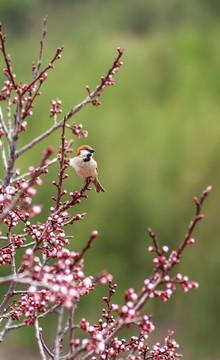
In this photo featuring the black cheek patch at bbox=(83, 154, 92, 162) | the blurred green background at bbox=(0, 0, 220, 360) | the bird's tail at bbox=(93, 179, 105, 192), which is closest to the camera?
the black cheek patch at bbox=(83, 154, 92, 162)

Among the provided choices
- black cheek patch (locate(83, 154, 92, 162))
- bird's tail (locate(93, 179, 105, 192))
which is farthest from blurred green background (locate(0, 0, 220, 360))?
black cheek patch (locate(83, 154, 92, 162))

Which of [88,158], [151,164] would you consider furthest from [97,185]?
[151,164]

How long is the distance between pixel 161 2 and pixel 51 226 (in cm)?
3033

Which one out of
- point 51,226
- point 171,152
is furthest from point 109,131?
point 51,226

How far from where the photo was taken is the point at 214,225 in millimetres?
14000

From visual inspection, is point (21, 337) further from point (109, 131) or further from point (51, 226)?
point (51, 226)

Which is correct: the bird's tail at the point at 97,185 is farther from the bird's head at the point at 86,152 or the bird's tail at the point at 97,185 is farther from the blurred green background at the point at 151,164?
the blurred green background at the point at 151,164

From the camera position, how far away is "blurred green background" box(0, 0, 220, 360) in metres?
14.1

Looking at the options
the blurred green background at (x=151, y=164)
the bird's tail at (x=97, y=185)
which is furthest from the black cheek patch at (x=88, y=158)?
the blurred green background at (x=151, y=164)

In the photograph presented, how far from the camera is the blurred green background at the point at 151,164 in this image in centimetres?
1405

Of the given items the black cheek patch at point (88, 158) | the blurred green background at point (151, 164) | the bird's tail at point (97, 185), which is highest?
the blurred green background at point (151, 164)

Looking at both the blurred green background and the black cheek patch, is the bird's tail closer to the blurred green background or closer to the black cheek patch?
the black cheek patch

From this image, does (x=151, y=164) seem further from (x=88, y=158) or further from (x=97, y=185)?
(x=88, y=158)

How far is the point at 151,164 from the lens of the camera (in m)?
15.0
